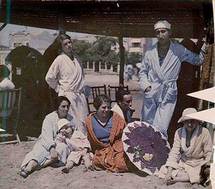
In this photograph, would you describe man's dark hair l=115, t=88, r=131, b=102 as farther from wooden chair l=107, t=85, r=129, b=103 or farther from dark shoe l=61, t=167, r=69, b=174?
dark shoe l=61, t=167, r=69, b=174

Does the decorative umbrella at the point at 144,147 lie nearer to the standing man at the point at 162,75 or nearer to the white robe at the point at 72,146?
the standing man at the point at 162,75

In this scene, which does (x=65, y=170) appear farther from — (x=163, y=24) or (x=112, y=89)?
(x=163, y=24)

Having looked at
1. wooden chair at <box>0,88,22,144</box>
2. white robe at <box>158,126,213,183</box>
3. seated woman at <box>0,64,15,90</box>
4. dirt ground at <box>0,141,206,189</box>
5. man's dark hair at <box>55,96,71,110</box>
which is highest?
seated woman at <box>0,64,15,90</box>

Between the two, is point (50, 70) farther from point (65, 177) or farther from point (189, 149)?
point (189, 149)

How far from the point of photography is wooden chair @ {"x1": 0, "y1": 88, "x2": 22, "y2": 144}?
75.3 inches

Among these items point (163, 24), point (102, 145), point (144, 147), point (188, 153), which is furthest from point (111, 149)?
point (163, 24)

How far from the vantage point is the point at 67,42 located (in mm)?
1917

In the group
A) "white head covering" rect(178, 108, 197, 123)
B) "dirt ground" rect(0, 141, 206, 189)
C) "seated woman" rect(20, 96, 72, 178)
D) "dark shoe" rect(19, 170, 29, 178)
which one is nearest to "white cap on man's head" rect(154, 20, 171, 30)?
"white head covering" rect(178, 108, 197, 123)

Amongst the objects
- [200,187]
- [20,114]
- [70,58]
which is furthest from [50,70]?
[200,187]

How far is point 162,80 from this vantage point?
1937mm

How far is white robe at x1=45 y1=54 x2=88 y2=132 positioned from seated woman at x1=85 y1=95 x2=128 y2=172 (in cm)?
5

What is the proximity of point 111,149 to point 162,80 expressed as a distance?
42 cm

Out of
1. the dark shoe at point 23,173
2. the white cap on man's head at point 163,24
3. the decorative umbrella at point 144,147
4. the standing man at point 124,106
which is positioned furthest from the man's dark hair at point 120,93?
the dark shoe at point 23,173

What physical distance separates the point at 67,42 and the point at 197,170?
2.91 ft
